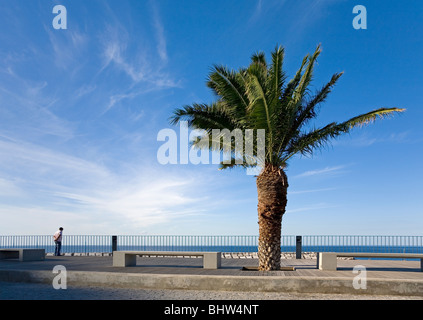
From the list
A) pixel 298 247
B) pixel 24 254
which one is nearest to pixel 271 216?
pixel 298 247

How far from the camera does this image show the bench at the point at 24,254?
15.1m

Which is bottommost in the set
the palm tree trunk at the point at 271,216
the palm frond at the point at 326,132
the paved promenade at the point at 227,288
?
the paved promenade at the point at 227,288

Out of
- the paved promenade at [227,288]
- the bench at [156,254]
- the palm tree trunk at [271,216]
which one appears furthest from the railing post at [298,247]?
the paved promenade at [227,288]

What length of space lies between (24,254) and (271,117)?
39.6 ft

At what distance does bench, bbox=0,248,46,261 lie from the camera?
49.4ft

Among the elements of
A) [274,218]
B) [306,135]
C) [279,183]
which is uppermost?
[306,135]

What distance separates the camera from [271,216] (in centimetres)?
1099

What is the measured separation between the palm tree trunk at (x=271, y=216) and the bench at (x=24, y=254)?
10408 mm

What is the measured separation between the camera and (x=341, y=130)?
1127 cm

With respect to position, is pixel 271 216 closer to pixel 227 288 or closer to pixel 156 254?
pixel 227 288

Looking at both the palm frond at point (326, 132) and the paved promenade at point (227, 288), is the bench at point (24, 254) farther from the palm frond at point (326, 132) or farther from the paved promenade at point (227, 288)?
the palm frond at point (326, 132)
